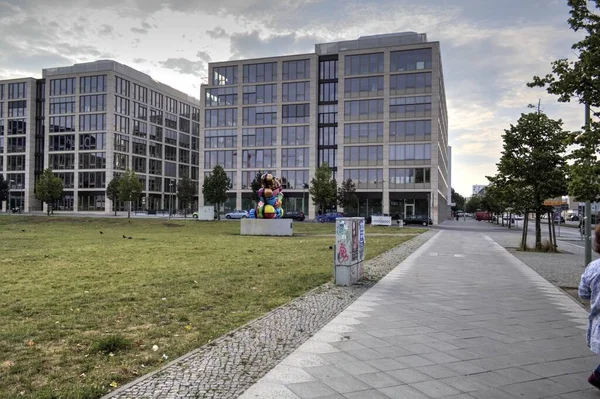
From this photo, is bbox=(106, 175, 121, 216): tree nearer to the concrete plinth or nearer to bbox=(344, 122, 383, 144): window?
bbox=(344, 122, 383, 144): window

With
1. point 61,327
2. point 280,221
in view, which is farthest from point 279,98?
point 61,327

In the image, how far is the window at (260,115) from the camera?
7512 cm

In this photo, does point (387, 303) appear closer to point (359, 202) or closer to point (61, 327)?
point (61, 327)

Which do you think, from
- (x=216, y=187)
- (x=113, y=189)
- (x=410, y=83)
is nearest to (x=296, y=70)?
(x=410, y=83)

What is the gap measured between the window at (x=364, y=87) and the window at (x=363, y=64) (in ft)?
3.58

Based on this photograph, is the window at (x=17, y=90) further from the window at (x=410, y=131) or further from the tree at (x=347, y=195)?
the window at (x=410, y=131)

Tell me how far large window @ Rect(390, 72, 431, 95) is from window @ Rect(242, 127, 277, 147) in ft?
66.9

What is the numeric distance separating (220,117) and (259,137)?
27.2 feet

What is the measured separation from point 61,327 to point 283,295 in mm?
3987

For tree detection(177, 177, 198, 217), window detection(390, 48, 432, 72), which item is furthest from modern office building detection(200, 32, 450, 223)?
tree detection(177, 177, 198, 217)

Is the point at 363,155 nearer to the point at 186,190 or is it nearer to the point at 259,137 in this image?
the point at 259,137

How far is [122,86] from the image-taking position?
84.4m

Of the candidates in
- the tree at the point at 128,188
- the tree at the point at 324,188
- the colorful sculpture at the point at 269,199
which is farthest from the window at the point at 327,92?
the colorful sculpture at the point at 269,199

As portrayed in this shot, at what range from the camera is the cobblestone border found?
401 cm
